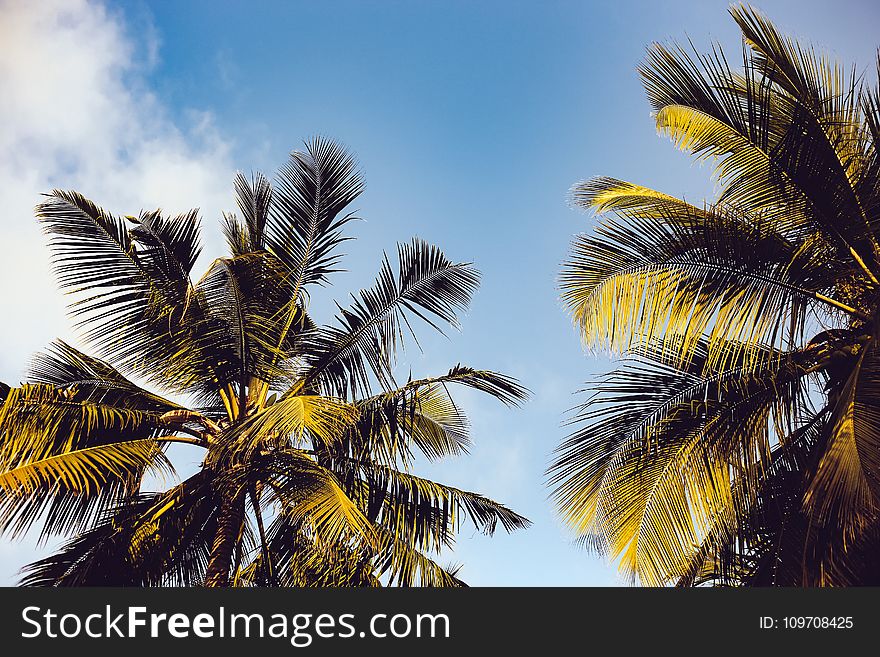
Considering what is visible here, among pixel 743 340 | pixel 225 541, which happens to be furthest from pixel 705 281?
pixel 225 541

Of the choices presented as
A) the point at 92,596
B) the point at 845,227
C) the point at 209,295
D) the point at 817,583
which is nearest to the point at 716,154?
the point at 845,227

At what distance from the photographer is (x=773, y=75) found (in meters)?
7.61

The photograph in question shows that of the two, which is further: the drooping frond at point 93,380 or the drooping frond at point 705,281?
the drooping frond at point 93,380

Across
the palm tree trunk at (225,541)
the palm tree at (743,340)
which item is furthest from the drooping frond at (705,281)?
the palm tree trunk at (225,541)

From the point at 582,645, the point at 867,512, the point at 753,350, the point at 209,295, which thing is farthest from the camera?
the point at 209,295

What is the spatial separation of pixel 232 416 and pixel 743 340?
5.58 m

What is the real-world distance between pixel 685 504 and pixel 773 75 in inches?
163

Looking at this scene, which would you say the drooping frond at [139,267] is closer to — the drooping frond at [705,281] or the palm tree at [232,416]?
the palm tree at [232,416]

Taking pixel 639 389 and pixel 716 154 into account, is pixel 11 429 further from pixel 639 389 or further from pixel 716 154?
pixel 716 154

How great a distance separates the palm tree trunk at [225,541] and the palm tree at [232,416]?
2 cm

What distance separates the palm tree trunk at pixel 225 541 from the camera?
26.1 feet

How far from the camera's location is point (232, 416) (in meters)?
9.19

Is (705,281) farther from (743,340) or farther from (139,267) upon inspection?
(139,267)

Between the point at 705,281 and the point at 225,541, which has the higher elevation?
the point at 705,281
